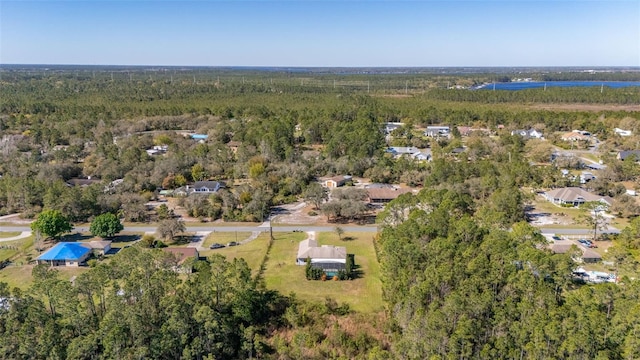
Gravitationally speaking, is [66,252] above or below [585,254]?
below

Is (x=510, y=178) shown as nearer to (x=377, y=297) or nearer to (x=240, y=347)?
(x=377, y=297)

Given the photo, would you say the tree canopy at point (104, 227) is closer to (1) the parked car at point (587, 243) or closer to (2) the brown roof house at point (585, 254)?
(2) the brown roof house at point (585, 254)

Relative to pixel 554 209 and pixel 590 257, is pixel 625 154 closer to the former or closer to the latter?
pixel 554 209

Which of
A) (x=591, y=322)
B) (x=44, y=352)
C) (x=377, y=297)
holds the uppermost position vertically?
(x=591, y=322)

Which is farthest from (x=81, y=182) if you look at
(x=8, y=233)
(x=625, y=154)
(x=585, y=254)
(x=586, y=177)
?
(x=625, y=154)

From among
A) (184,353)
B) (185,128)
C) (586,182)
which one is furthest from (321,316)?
(185,128)

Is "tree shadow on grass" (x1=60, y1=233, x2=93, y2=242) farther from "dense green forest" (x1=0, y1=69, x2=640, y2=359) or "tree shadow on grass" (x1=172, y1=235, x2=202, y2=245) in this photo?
"tree shadow on grass" (x1=172, y1=235, x2=202, y2=245)
